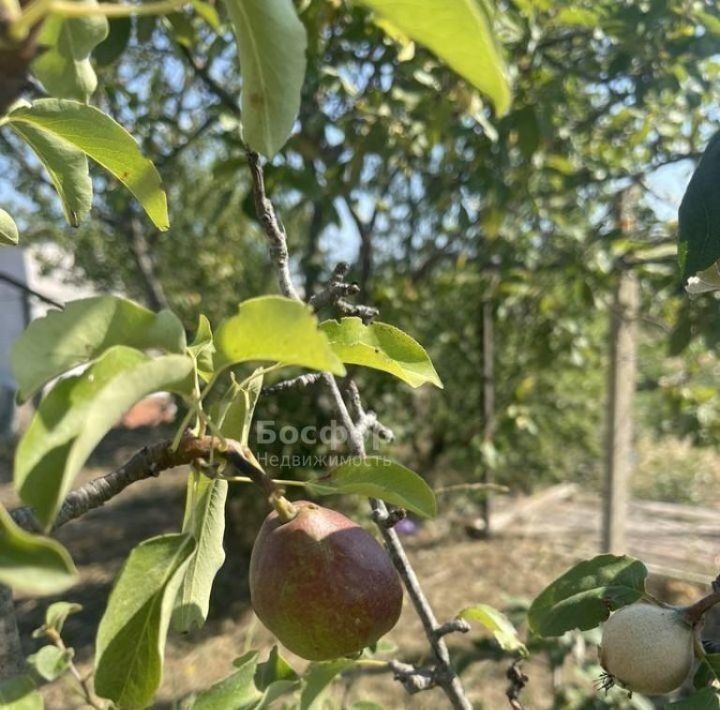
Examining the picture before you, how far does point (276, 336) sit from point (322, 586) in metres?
0.24

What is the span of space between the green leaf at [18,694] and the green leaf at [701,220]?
2.14 ft

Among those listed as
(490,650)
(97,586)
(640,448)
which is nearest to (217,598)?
(97,586)

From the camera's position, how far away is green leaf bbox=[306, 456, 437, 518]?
545 millimetres

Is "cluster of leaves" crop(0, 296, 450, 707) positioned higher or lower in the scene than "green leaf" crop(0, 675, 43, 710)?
higher

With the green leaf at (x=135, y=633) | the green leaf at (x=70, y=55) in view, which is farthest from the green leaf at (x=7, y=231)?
the green leaf at (x=135, y=633)

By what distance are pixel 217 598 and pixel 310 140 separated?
7.25ft

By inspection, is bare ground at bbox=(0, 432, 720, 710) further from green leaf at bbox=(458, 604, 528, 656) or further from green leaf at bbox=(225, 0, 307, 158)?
green leaf at bbox=(225, 0, 307, 158)

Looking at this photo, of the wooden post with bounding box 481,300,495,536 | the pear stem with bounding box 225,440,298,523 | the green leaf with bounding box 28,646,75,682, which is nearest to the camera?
the pear stem with bounding box 225,440,298,523

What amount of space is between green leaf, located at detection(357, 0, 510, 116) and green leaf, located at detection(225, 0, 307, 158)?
0.06 meters

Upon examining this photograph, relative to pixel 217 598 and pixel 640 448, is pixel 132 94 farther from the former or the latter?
pixel 640 448

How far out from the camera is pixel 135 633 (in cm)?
45

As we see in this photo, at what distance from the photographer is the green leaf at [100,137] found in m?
0.60

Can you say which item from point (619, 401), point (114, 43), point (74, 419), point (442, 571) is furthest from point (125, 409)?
point (442, 571)

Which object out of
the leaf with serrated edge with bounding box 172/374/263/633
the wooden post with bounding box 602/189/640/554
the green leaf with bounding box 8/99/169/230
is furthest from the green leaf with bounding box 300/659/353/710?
the wooden post with bounding box 602/189/640/554
